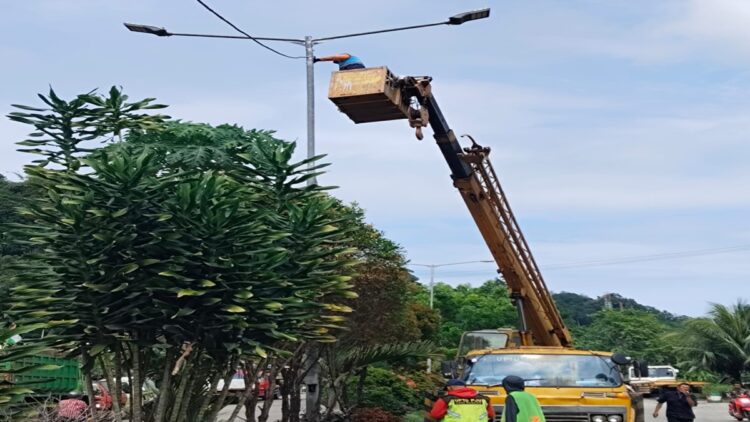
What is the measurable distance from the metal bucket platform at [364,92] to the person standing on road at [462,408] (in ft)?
13.6

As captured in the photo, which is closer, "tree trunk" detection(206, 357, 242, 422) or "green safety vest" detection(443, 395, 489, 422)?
"green safety vest" detection(443, 395, 489, 422)

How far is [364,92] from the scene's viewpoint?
11367 millimetres

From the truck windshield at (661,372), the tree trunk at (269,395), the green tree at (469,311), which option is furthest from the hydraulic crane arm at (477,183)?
the green tree at (469,311)

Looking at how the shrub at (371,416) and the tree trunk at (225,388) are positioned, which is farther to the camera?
the shrub at (371,416)

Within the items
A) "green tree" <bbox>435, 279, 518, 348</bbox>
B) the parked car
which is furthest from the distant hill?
the parked car

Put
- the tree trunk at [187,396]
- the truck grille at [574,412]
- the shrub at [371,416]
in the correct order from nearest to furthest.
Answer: the tree trunk at [187,396] → the truck grille at [574,412] → the shrub at [371,416]

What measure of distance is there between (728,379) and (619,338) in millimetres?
16409

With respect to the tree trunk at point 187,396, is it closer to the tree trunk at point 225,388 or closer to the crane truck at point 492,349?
the tree trunk at point 225,388

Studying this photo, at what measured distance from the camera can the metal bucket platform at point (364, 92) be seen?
11.4 metres

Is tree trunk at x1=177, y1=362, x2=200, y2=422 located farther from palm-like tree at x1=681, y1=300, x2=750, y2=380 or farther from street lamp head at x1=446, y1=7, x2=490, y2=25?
palm-like tree at x1=681, y1=300, x2=750, y2=380

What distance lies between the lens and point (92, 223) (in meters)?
8.77

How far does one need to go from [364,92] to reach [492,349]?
4365 mm

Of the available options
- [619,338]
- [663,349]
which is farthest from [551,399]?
[619,338]

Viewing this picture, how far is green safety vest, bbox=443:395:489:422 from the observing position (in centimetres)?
912
